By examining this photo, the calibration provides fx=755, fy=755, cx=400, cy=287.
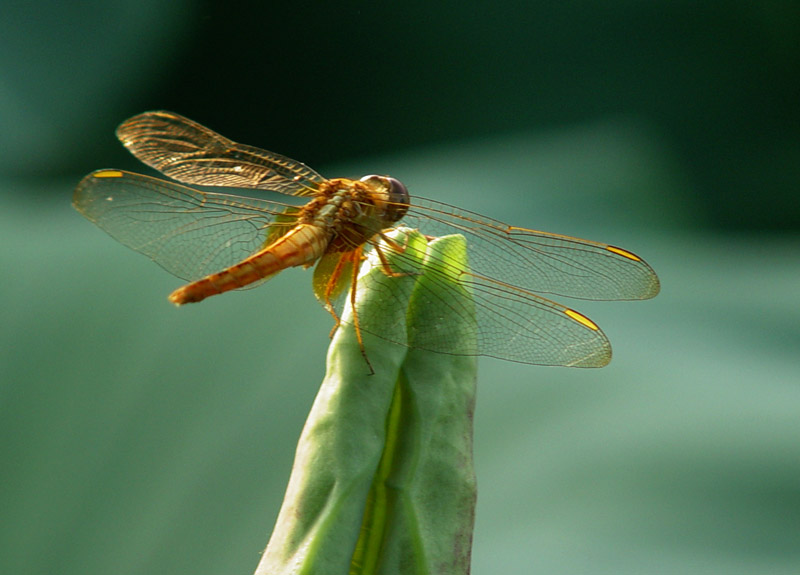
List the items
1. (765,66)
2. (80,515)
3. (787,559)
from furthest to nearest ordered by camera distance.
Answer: (765,66) < (80,515) < (787,559)

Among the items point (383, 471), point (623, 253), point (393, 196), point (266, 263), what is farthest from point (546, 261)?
point (383, 471)

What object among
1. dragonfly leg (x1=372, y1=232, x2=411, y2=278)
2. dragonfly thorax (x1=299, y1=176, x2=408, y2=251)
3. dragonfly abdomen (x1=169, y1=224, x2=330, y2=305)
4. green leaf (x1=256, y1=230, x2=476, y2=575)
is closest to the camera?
green leaf (x1=256, y1=230, x2=476, y2=575)

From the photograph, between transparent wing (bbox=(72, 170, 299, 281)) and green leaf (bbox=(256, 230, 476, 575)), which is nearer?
green leaf (bbox=(256, 230, 476, 575))

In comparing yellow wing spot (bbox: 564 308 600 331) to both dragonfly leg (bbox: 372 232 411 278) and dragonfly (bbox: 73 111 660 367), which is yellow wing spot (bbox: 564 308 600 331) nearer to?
dragonfly (bbox: 73 111 660 367)

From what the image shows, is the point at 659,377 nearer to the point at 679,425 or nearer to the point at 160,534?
the point at 679,425

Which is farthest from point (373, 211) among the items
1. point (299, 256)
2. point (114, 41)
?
point (114, 41)

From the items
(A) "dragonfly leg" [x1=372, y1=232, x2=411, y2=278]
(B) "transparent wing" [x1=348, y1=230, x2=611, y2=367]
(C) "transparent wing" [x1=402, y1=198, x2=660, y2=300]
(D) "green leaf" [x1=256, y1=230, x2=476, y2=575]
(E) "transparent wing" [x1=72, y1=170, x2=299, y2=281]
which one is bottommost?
(D) "green leaf" [x1=256, y1=230, x2=476, y2=575]

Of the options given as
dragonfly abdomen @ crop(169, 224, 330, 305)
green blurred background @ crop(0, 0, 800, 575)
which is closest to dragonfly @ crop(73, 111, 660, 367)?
dragonfly abdomen @ crop(169, 224, 330, 305)
